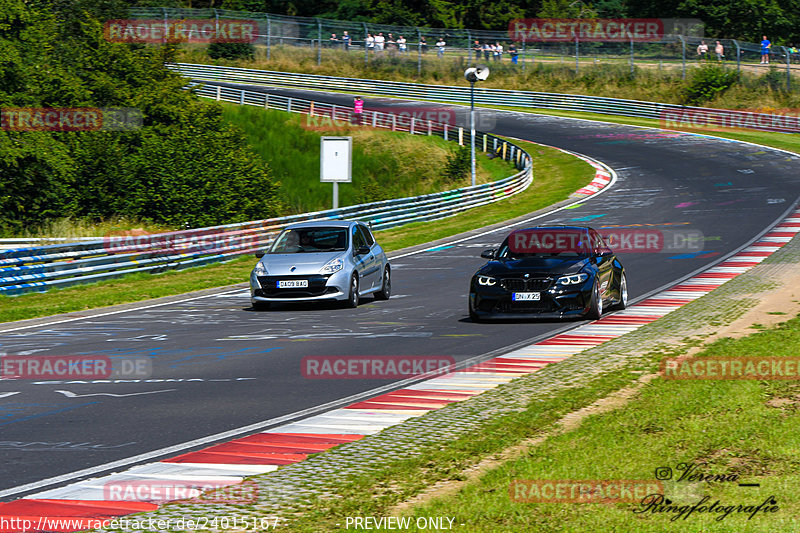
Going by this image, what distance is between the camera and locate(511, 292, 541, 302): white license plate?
50.9 feet

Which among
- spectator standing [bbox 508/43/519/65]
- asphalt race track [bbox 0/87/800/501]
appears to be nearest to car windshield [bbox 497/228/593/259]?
asphalt race track [bbox 0/87/800/501]

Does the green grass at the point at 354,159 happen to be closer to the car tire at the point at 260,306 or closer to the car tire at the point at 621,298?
the car tire at the point at 260,306

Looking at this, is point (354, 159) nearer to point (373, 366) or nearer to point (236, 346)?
point (236, 346)

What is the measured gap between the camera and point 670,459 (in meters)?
7.03

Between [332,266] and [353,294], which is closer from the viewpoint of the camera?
[332,266]

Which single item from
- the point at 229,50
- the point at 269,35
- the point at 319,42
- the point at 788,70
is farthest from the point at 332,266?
the point at 229,50

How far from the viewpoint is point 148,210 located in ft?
127

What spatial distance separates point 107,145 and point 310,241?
24.5 meters

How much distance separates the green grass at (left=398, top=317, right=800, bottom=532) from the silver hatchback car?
30.2ft

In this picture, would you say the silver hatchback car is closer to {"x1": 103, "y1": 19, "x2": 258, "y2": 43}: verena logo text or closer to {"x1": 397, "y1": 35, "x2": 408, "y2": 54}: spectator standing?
{"x1": 103, "y1": 19, "x2": 258, "y2": 43}: verena logo text

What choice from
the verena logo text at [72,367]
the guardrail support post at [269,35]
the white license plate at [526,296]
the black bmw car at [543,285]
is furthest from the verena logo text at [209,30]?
the verena logo text at [72,367]

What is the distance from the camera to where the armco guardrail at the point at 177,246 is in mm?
22125

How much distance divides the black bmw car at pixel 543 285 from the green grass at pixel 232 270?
861 cm

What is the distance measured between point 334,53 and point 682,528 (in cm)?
7398
